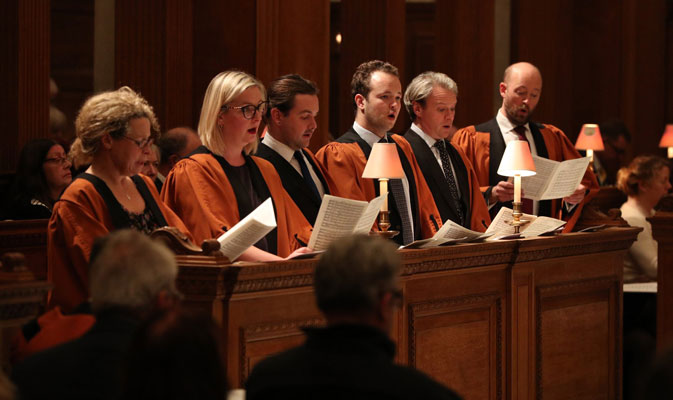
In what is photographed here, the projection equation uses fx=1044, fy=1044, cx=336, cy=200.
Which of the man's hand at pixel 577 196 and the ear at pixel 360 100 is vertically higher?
the ear at pixel 360 100

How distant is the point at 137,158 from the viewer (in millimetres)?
4012

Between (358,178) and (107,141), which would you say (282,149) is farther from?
(107,141)

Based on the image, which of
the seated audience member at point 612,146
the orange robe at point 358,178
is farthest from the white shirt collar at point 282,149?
the seated audience member at point 612,146

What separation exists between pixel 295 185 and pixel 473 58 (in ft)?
20.0

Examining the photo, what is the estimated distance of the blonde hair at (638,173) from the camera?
7.64 metres

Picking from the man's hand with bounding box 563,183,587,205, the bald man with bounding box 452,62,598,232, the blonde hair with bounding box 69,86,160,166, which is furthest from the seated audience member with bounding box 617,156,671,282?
the blonde hair with bounding box 69,86,160,166

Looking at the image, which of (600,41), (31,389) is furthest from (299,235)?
(600,41)

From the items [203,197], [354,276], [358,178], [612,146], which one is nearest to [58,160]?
[358,178]

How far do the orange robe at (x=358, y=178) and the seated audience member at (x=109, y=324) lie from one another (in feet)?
8.95

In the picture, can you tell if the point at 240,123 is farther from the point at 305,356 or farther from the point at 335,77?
the point at 335,77

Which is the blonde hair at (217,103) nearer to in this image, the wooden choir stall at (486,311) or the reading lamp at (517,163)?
the wooden choir stall at (486,311)

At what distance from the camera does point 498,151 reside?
694 cm

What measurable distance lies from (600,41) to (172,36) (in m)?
6.29

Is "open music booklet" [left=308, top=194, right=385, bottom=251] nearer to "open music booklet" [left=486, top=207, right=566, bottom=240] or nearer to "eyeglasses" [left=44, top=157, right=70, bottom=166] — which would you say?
"open music booklet" [left=486, top=207, right=566, bottom=240]
